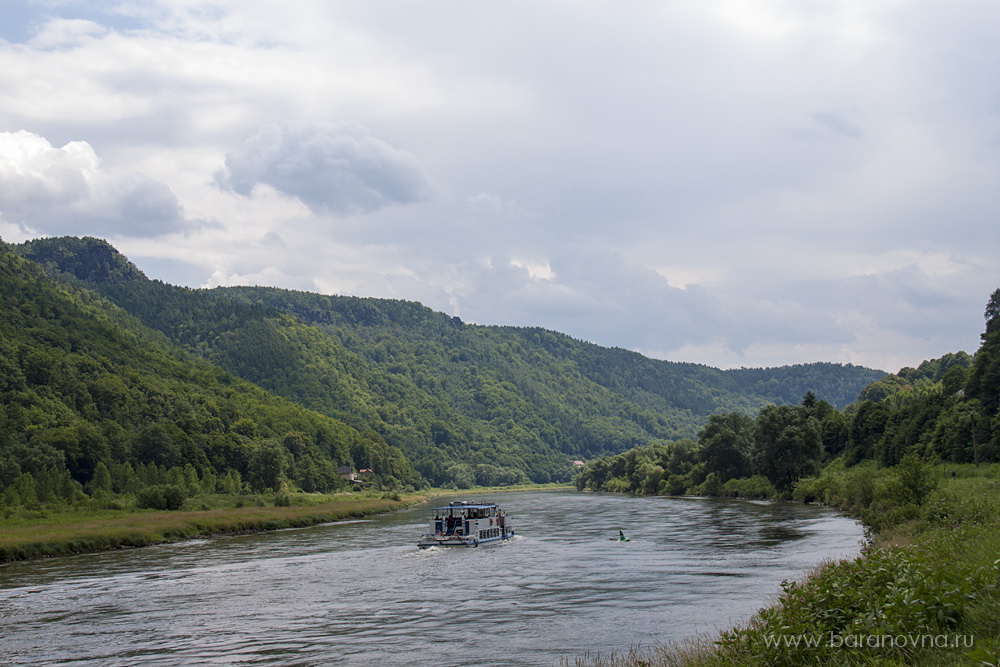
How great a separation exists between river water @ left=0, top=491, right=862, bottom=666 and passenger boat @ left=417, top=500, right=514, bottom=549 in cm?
260

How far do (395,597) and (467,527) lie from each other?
32322 millimetres

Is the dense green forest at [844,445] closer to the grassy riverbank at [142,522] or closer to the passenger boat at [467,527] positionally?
the passenger boat at [467,527]

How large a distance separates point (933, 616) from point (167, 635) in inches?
1159

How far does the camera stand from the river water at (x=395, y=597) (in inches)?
1230

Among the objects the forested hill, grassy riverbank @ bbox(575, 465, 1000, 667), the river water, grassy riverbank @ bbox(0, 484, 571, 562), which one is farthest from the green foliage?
grassy riverbank @ bbox(575, 465, 1000, 667)

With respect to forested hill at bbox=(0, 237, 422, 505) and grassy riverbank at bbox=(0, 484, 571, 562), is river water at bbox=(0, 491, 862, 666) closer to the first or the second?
grassy riverbank at bbox=(0, 484, 571, 562)

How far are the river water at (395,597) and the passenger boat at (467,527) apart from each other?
2.60m

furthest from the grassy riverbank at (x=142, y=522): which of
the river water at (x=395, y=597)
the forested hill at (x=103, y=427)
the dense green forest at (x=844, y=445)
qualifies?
the dense green forest at (x=844, y=445)

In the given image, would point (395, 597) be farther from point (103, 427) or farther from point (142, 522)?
point (103, 427)

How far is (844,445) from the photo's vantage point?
144 m

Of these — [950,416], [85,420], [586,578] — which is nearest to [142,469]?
[85,420]

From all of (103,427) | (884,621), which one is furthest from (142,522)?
(884,621)

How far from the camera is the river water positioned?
31.2m

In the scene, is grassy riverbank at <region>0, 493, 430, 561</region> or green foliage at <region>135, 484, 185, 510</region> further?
green foliage at <region>135, 484, 185, 510</region>
